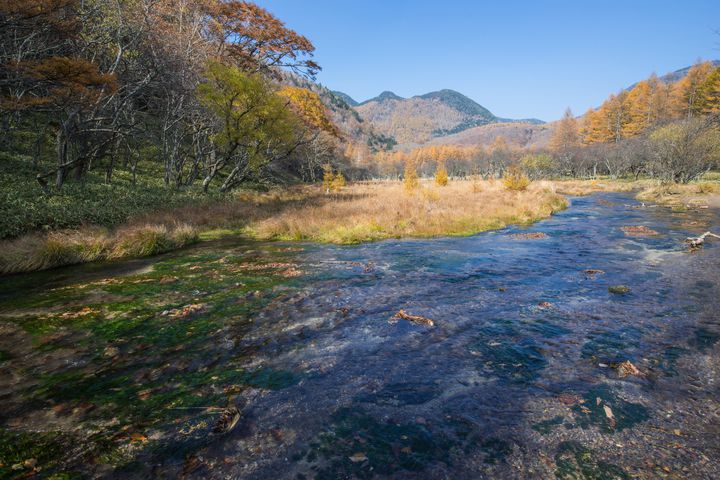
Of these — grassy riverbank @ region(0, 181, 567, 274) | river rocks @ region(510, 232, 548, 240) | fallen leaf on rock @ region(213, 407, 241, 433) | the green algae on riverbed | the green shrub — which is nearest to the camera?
the green algae on riverbed

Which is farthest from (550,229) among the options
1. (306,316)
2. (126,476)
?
(126,476)

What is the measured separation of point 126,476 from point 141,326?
4.26 metres

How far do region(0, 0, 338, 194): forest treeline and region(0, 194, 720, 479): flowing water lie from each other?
10.1 metres

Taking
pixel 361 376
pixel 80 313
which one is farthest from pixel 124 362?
pixel 361 376

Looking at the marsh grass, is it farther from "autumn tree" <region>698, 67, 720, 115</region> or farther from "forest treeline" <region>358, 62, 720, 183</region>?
"autumn tree" <region>698, 67, 720, 115</region>

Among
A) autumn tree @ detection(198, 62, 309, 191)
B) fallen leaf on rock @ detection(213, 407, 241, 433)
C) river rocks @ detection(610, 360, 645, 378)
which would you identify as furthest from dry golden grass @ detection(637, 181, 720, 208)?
fallen leaf on rock @ detection(213, 407, 241, 433)

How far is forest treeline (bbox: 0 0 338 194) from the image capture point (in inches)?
601

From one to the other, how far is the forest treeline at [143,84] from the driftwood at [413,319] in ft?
48.4

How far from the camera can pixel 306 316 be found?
24.6 feet

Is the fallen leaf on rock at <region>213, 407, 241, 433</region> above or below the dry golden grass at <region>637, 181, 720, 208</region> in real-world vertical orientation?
below

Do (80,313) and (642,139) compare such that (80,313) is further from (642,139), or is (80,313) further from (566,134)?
(566,134)

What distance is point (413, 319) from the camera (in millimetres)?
7207

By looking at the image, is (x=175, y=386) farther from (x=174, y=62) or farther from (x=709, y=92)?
(x=709, y=92)

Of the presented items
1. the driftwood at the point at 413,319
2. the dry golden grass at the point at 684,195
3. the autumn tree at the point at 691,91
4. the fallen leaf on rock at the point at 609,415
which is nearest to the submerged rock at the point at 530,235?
the driftwood at the point at 413,319
